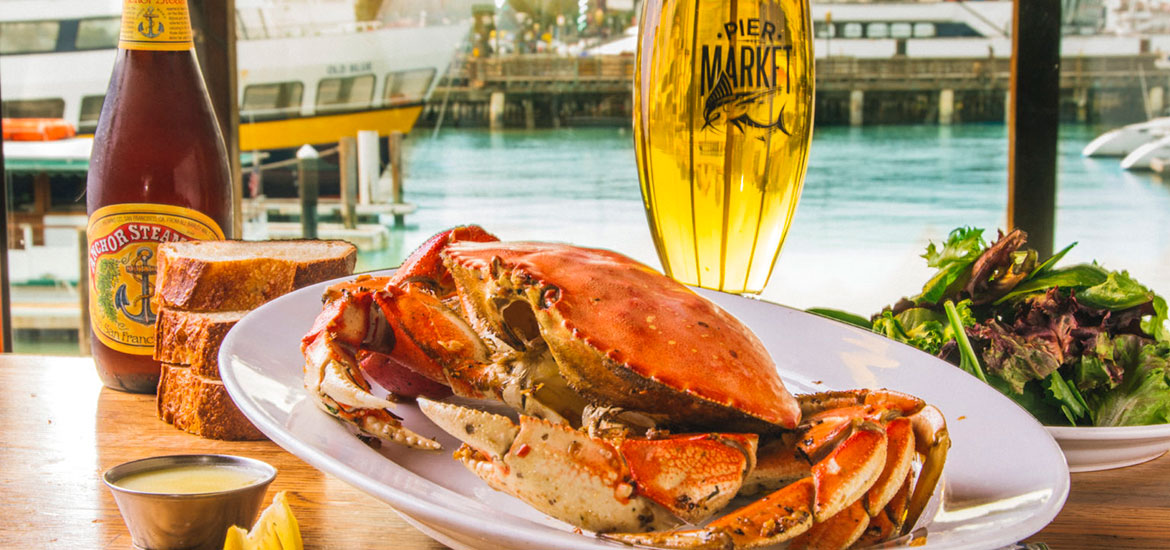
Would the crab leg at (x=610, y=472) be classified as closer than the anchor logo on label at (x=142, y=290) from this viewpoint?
Yes

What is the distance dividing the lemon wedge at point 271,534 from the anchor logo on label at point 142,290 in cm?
60

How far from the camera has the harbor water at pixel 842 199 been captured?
4.94 metres

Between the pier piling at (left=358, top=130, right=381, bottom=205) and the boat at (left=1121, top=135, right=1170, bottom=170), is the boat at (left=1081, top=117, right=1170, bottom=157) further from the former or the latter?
the pier piling at (left=358, top=130, right=381, bottom=205)

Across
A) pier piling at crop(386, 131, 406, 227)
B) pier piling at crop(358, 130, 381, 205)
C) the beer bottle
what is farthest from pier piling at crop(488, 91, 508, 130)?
the beer bottle

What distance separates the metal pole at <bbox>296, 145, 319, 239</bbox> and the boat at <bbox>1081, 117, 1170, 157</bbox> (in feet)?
12.6

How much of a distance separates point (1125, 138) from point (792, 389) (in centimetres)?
456

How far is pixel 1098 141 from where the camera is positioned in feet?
15.7

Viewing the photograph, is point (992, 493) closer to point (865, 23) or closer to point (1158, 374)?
point (1158, 374)

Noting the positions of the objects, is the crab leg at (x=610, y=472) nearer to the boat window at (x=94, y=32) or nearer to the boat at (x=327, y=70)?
the boat window at (x=94, y=32)

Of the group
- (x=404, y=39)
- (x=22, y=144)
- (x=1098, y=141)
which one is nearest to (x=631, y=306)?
(x=22, y=144)

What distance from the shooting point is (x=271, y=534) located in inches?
27.7

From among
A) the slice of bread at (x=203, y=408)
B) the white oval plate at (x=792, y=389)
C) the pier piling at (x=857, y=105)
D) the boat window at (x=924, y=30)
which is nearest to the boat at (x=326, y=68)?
the pier piling at (x=857, y=105)

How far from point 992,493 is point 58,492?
824mm

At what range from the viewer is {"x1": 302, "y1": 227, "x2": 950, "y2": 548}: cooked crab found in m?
0.65
